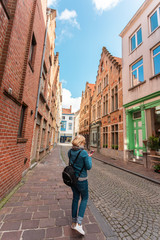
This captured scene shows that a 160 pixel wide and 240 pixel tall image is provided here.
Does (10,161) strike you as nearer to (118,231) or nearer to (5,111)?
(5,111)

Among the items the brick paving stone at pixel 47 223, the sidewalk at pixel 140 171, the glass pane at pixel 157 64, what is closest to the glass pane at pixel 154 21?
the glass pane at pixel 157 64

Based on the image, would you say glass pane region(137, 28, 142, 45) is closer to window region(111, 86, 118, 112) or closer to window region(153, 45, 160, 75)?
window region(153, 45, 160, 75)

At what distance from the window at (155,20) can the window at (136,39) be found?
114 centimetres

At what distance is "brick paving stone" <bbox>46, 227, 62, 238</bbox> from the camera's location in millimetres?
1943

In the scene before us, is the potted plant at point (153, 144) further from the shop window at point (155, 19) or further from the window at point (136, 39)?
the window at point (136, 39)

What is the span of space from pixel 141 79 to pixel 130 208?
9.05 m

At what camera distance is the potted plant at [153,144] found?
23.4ft

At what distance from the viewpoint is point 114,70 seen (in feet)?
43.5

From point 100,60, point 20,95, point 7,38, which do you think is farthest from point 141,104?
point 100,60

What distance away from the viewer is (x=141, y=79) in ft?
30.3

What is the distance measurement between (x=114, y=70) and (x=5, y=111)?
13000mm

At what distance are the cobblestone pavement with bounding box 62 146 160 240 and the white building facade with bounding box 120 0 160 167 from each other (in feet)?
15.4

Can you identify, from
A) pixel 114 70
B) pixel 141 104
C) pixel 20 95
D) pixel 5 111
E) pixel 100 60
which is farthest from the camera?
pixel 100 60

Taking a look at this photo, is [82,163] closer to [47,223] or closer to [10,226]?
[47,223]
